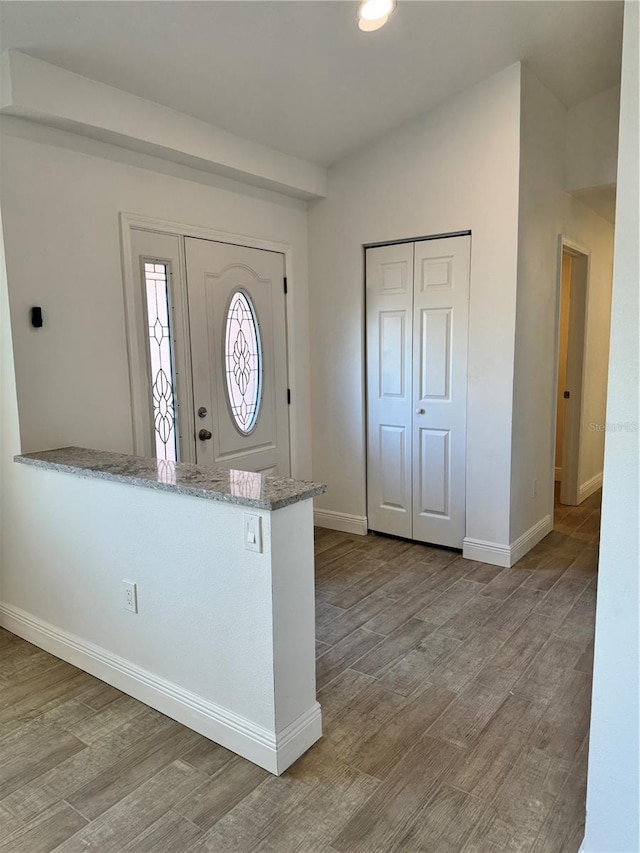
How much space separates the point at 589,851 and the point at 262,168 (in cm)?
355

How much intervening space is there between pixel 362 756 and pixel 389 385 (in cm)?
251

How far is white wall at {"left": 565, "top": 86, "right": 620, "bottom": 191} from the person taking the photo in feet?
12.2

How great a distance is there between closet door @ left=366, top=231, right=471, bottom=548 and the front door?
2.16 feet

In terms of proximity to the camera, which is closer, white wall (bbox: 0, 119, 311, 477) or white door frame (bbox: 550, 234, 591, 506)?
white wall (bbox: 0, 119, 311, 477)

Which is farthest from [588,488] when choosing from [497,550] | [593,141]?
[593,141]

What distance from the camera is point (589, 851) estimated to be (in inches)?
60.1

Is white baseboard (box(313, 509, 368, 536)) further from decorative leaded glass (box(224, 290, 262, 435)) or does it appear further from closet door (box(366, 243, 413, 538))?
decorative leaded glass (box(224, 290, 262, 435))

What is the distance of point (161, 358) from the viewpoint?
3250 mm

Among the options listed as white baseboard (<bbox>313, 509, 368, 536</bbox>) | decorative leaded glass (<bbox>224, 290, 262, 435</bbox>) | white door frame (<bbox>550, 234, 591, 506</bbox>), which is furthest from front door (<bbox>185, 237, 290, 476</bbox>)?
white door frame (<bbox>550, 234, 591, 506</bbox>)

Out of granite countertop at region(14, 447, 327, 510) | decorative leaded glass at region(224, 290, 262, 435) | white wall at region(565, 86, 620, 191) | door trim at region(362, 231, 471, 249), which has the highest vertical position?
white wall at region(565, 86, 620, 191)

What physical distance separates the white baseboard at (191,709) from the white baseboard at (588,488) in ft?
12.6

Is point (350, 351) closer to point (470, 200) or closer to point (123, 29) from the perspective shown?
point (470, 200)

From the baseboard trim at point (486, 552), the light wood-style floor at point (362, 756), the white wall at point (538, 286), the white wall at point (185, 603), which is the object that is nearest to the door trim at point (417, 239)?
the white wall at point (538, 286)

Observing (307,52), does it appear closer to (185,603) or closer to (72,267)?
(72,267)
